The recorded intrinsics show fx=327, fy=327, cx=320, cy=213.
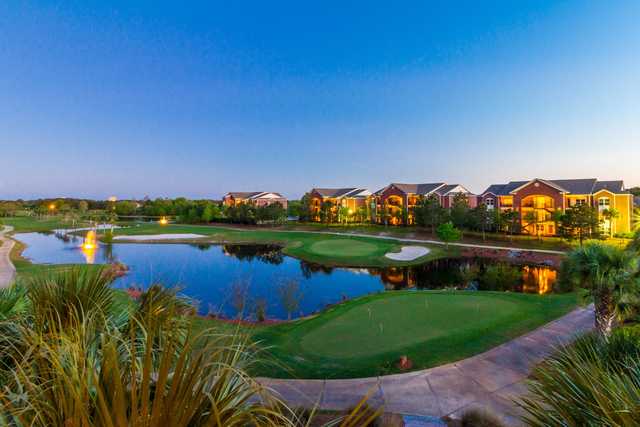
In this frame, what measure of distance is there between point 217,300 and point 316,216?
46.4m

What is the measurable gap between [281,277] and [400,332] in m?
13.9

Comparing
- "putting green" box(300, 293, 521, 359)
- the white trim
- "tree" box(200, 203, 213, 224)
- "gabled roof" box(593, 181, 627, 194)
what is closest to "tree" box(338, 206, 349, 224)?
the white trim

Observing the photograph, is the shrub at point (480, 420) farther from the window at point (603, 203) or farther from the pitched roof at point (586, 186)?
the window at point (603, 203)

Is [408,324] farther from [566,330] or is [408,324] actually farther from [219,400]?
[219,400]

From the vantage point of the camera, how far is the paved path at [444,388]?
19.6 feet

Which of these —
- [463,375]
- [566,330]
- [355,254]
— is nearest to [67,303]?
[463,375]

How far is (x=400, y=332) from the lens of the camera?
9492mm

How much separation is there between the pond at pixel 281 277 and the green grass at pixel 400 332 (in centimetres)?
410

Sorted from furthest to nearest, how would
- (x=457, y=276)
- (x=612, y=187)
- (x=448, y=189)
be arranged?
(x=448, y=189), (x=612, y=187), (x=457, y=276)

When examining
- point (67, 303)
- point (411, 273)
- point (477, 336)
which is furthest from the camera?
point (411, 273)

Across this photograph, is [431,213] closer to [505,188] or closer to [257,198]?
[505,188]

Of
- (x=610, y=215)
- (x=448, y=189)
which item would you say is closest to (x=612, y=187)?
(x=610, y=215)

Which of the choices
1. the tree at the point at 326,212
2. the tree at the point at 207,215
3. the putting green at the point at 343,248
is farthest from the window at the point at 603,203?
the tree at the point at 207,215

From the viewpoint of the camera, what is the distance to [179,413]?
158 centimetres
